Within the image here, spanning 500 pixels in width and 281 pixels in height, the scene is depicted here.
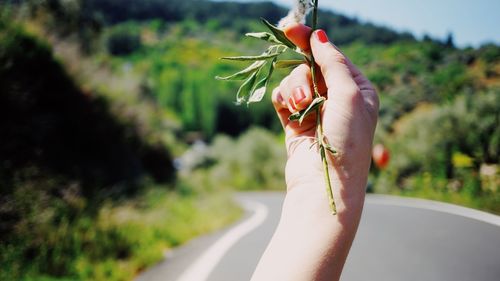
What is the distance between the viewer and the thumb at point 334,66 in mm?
883

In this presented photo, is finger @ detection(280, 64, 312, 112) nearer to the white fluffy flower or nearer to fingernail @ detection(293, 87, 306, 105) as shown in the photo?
fingernail @ detection(293, 87, 306, 105)

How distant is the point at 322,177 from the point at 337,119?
0.44 feet

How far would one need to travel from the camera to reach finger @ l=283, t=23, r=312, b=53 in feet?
3.01

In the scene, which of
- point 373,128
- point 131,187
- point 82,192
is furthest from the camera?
point 131,187

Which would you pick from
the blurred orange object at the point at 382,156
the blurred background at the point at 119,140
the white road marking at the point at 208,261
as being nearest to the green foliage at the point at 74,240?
the blurred background at the point at 119,140

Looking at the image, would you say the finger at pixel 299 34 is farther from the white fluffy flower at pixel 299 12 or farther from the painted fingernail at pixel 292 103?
the painted fingernail at pixel 292 103

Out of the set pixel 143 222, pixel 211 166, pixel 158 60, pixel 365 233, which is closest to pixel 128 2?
pixel 211 166

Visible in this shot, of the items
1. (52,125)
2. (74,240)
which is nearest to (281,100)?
(74,240)

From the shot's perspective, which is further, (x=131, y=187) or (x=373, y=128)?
(x=131, y=187)

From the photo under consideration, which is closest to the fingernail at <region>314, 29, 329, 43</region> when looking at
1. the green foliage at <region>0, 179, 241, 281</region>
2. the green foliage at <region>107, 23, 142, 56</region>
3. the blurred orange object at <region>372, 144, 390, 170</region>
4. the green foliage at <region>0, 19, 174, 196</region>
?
the green foliage at <region>0, 179, 241, 281</region>

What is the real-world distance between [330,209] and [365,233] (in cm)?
318

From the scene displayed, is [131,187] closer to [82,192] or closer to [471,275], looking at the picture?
[82,192]

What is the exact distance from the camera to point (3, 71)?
545 centimetres

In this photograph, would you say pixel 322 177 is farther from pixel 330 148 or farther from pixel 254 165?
pixel 254 165
